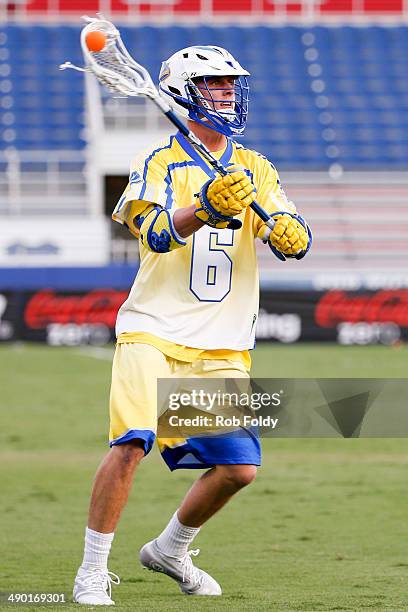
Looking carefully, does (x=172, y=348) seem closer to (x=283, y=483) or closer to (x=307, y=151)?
(x=283, y=483)

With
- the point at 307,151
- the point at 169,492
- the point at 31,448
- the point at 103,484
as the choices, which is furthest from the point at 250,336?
the point at 307,151

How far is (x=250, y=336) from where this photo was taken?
5.29 meters

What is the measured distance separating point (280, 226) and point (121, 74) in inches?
37.8

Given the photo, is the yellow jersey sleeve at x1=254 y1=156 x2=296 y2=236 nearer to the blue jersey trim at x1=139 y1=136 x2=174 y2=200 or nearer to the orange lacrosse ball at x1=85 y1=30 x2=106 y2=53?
the blue jersey trim at x1=139 y1=136 x2=174 y2=200

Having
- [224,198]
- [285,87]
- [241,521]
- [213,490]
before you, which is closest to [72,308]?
[285,87]

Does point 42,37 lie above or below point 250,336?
above

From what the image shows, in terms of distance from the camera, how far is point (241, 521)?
7.42m

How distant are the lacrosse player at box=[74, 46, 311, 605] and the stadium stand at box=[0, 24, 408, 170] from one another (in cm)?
2170

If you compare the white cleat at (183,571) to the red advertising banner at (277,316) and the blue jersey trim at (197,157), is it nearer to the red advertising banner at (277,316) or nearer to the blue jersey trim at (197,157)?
the blue jersey trim at (197,157)

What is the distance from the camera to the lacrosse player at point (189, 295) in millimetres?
4941

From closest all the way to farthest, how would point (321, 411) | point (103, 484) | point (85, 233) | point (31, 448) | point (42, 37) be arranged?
point (103, 484) < point (321, 411) < point (31, 448) < point (85, 233) < point (42, 37)

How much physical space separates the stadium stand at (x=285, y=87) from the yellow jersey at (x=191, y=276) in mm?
21783

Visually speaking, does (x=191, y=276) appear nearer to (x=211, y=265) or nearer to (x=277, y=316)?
(x=211, y=265)

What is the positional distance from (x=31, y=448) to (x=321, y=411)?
536 cm
